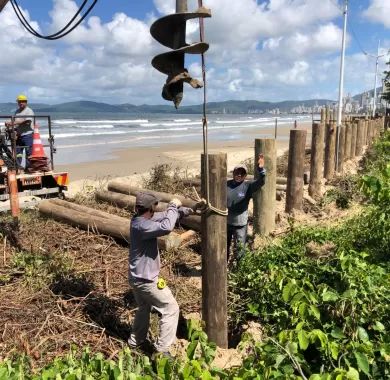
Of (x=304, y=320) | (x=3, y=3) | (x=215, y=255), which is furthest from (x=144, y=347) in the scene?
(x=3, y=3)

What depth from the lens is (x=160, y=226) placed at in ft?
13.6

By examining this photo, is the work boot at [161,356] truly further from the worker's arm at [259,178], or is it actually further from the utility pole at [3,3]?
the utility pole at [3,3]

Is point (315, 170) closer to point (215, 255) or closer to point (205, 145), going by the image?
point (215, 255)

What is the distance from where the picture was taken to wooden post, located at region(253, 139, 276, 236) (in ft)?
22.1

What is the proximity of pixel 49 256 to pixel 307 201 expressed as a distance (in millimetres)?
5151

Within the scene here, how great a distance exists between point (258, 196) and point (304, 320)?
378cm

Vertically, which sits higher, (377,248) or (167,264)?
(377,248)

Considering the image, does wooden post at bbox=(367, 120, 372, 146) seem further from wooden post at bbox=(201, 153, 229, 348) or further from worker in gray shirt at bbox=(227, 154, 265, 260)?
wooden post at bbox=(201, 153, 229, 348)

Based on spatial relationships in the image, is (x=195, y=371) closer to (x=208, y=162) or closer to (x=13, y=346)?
(x=208, y=162)

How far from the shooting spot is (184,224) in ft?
26.1

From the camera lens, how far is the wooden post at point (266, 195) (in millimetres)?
6746

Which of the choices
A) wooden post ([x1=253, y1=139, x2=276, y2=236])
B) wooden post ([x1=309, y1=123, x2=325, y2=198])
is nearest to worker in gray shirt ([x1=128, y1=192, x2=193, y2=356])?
wooden post ([x1=253, y1=139, x2=276, y2=236])

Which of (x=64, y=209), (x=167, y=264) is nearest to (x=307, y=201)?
(x=167, y=264)

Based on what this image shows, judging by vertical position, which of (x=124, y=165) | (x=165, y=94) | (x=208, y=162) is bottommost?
(x=124, y=165)
